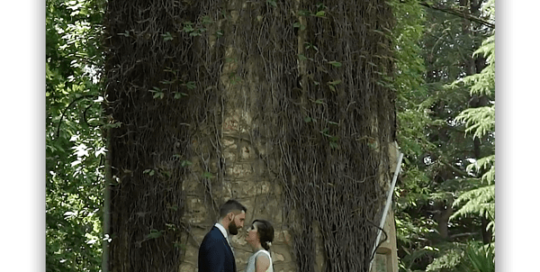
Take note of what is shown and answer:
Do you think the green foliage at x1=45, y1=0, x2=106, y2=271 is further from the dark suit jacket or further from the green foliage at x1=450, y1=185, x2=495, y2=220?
the green foliage at x1=450, y1=185, x2=495, y2=220

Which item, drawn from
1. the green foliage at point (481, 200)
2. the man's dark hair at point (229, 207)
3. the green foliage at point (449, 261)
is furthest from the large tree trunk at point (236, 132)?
the green foliage at point (449, 261)

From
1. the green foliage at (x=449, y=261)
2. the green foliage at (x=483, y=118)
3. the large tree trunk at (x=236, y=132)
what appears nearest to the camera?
the large tree trunk at (x=236, y=132)

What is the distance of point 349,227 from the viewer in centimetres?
656

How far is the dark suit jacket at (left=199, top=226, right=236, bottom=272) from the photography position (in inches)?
219

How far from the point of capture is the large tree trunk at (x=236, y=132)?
6.27 m

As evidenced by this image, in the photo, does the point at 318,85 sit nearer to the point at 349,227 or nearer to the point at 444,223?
the point at 349,227

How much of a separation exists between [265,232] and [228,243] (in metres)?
0.27

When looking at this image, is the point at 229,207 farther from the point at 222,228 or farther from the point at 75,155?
the point at 75,155

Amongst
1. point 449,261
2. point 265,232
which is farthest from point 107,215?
point 449,261

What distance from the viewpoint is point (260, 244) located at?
18.7 ft

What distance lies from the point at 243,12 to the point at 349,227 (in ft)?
6.20

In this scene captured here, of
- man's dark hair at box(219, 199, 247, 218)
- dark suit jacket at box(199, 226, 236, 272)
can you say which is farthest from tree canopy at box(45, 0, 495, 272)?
dark suit jacket at box(199, 226, 236, 272)

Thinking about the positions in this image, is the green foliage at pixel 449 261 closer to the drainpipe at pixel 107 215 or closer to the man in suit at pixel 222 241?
the drainpipe at pixel 107 215
